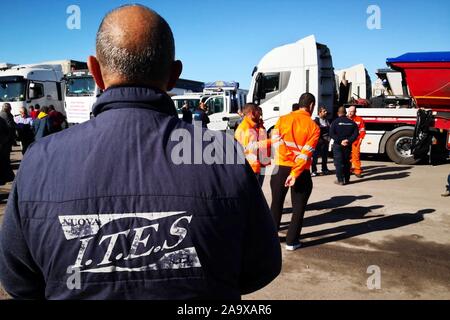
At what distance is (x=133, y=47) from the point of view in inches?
41.9

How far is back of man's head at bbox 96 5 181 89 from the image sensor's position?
1.07m

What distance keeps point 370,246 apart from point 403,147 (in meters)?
6.97

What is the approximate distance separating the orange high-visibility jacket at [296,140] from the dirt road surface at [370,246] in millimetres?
1079

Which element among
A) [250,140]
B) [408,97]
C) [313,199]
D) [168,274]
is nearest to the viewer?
[168,274]

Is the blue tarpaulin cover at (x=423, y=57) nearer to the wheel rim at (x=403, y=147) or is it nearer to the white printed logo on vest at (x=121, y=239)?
the wheel rim at (x=403, y=147)

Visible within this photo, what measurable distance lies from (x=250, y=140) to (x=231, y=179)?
12.1 ft

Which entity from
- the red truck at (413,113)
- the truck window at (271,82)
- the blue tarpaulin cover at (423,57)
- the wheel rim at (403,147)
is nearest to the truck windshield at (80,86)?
the truck window at (271,82)

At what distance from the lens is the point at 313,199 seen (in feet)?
21.5

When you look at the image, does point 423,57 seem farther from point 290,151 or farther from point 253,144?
point 290,151

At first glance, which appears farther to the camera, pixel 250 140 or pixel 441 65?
pixel 441 65

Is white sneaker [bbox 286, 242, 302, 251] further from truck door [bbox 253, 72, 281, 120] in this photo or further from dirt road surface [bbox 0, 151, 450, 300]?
truck door [bbox 253, 72, 281, 120]
